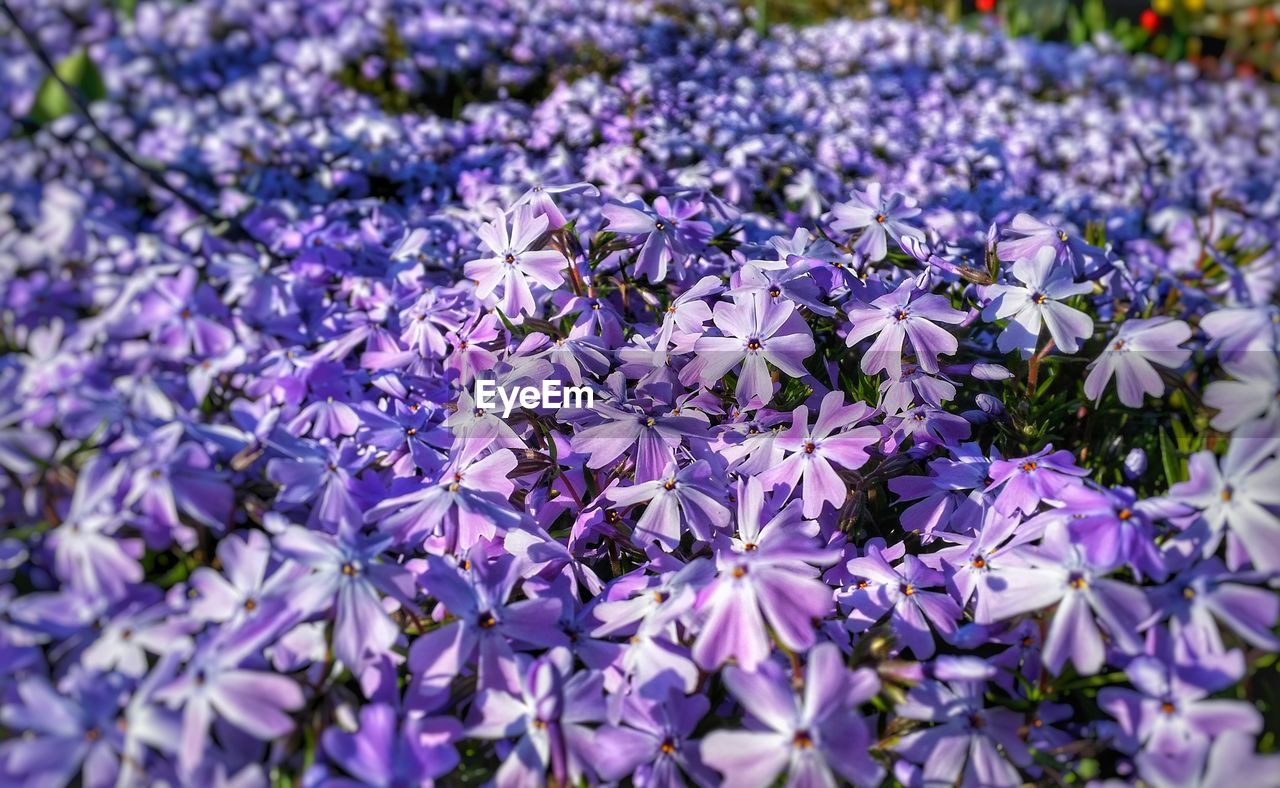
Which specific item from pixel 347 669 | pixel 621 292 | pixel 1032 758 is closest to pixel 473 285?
pixel 621 292

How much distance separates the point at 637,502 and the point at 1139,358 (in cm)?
92

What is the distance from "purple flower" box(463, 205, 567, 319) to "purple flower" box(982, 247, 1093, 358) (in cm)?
86

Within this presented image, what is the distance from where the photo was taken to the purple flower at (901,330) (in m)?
1.55

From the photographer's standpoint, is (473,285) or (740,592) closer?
→ (740,592)

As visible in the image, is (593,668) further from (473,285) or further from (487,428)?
(473,285)

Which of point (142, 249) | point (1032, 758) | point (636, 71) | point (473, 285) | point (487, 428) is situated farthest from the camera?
point (636, 71)

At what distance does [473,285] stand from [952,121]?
2.95 meters

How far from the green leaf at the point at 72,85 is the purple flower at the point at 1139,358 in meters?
4.61

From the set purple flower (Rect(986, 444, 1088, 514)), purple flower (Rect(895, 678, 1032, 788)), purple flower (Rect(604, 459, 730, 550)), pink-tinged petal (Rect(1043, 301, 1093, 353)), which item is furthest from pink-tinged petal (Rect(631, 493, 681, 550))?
pink-tinged petal (Rect(1043, 301, 1093, 353))

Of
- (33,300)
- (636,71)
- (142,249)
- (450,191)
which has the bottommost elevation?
(33,300)

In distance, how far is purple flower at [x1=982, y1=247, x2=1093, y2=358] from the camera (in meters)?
1.58

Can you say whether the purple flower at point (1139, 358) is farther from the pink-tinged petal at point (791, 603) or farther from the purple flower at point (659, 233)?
the purple flower at point (659, 233)

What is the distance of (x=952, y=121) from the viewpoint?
400 cm

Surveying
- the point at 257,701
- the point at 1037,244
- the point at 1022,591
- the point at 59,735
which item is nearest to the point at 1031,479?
the point at 1022,591
